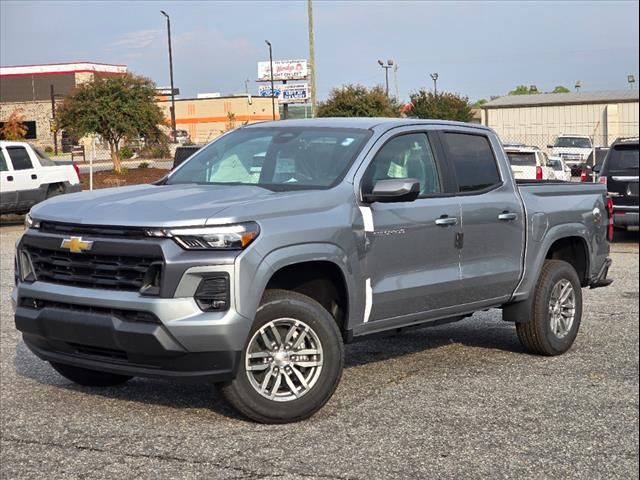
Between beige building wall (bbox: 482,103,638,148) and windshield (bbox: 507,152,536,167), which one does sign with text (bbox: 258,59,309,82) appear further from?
windshield (bbox: 507,152,536,167)

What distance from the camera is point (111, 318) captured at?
574cm

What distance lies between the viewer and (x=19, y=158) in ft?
74.0

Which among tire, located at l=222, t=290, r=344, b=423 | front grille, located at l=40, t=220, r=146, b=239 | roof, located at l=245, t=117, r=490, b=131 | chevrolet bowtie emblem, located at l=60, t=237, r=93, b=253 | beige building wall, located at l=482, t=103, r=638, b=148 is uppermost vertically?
beige building wall, located at l=482, t=103, r=638, b=148

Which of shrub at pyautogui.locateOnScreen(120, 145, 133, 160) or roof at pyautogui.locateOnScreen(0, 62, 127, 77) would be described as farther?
roof at pyautogui.locateOnScreen(0, 62, 127, 77)

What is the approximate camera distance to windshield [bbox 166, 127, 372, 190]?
6.78m

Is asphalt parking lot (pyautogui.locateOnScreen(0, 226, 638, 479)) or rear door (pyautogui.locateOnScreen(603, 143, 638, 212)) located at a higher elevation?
rear door (pyautogui.locateOnScreen(603, 143, 638, 212))

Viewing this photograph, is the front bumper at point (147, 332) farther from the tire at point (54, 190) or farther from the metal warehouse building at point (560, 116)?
the metal warehouse building at point (560, 116)

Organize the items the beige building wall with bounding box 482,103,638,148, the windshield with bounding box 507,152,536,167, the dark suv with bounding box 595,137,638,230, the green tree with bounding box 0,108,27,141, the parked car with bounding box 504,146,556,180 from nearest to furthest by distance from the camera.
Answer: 1. the dark suv with bounding box 595,137,638,230
2. the parked car with bounding box 504,146,556,180
3. the windshield with bounding box 507,152,536,167
4. the green tree with bounding box 0,108,27,141
5. the beige building wall with bounding box 482,103,638,148

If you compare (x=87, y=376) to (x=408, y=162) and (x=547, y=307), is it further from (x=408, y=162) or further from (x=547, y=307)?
(x=547, y=307)

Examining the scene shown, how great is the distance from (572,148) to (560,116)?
80.0ft

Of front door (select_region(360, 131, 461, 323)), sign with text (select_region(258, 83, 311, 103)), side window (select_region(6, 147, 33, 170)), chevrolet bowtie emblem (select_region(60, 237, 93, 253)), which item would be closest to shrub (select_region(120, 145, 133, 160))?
sign with text (select_region(258, 83, 311, 103))

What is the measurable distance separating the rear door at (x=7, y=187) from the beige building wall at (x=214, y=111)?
73833mm

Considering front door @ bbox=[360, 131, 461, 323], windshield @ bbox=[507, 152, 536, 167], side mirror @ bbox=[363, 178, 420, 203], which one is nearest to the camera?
side mirror @ bbox=[363, 178, 420, 203]

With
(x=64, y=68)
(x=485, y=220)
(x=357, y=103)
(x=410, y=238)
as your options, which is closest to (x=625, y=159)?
(x=485, y=220)
